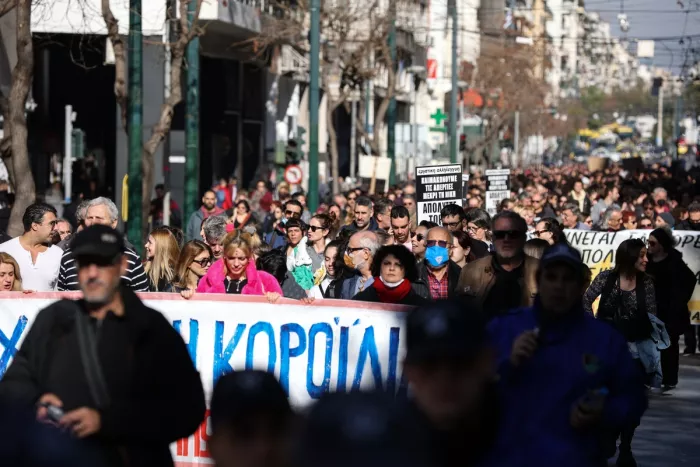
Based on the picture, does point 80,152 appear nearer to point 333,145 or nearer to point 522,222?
point 333,145

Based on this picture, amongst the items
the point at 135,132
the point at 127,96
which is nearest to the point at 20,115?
the point at 135,132

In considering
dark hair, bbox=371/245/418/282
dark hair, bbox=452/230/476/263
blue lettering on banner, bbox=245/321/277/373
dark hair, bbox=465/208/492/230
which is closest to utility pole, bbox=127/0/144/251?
dark hair, bbox=465/208/492/230

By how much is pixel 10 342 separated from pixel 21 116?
8982mm

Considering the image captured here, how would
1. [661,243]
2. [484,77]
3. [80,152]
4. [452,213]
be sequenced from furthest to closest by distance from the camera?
1. [484,77]
2. [80,152]
3. [452,213]
4. [661,243]

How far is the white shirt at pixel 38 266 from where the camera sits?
35.0 feet

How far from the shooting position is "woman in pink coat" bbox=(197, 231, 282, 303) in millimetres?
9945

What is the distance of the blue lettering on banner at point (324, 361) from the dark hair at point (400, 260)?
0.74 meters

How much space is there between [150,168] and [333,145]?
55.4ft

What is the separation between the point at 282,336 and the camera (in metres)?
8.54

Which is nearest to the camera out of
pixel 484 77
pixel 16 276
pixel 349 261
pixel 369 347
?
pixel 369 347

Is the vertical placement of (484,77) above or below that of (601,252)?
above

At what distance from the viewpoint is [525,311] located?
522 centimetres

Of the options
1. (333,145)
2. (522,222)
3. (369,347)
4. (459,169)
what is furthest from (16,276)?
(333,145)

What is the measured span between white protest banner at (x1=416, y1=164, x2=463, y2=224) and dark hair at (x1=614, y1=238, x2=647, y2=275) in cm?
794
